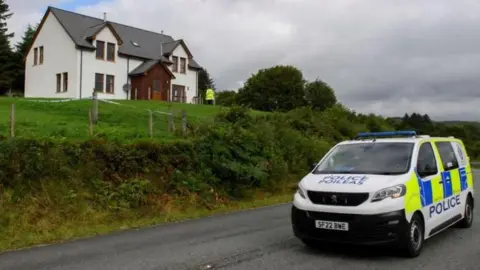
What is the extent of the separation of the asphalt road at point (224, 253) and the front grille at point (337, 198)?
83 centimetres

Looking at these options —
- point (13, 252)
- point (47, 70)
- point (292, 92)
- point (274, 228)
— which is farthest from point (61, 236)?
point (292, 92)

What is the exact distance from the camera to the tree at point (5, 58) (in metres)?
55.5

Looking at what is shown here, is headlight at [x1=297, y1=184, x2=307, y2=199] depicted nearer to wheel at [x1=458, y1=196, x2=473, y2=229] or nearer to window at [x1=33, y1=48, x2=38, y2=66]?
wheel at [x1=458, y1=196, x2=473, y2=229]

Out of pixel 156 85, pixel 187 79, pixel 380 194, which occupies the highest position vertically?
pixel 187 79

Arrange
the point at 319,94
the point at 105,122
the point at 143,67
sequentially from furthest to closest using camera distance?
the point at 319,94 < the point at 143,67 < the point at 105,122

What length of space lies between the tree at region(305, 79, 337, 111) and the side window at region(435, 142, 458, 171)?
5685 cm

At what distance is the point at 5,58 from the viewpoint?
5725cm

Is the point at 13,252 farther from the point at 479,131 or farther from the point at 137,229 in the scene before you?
the point at 479,131

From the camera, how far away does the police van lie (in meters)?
7.24

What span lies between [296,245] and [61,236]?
4.47 m

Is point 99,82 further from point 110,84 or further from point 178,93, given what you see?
point 178,93

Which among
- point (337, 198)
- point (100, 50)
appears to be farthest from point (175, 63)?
point (337, 198)

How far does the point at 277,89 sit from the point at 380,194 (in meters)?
62.7

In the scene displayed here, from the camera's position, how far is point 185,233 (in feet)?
32.3
